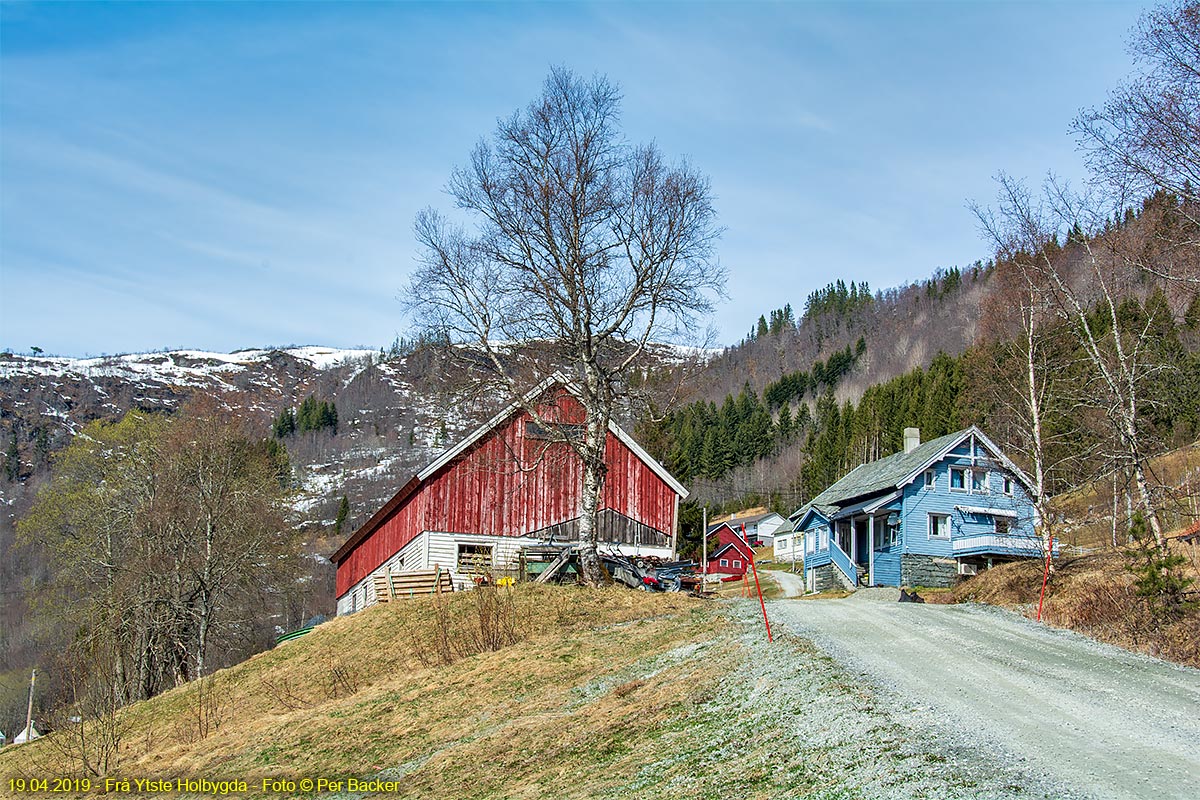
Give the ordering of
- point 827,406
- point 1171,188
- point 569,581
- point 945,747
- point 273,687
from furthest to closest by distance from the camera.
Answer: point 827,406, point 569,581, point 273,687, point 1171,188, point 945,747

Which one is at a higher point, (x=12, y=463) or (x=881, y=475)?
(x=12, y=463)

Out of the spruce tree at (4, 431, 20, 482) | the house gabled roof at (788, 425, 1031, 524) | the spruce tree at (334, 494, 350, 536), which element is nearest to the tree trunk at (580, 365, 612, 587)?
the house gabled roof at (788, 425, 1031, 524)

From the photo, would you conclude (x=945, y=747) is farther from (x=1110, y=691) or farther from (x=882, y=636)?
(x=882, y=636)

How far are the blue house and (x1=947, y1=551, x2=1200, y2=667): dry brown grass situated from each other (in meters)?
15.6

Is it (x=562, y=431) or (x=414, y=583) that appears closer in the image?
(x=562, y=431)

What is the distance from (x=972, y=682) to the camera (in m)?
12.4

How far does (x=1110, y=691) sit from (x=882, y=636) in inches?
194

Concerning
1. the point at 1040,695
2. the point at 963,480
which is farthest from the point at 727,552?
the point at 1040,695

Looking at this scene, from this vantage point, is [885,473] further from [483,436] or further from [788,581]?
[483,436]

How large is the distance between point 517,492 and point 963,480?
2149cm

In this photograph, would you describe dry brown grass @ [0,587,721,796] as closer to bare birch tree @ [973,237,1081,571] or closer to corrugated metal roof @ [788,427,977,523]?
bare birch tree @ [973,237,1081,571]

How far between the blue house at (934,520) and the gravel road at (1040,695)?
79.1ft

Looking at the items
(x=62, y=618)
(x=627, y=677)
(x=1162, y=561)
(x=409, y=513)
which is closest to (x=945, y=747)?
(x=627, y=677)

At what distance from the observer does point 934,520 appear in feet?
142
